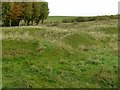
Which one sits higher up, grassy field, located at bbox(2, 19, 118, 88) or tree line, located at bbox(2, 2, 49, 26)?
tree line, located at bbox(2, 2, 49, 26)

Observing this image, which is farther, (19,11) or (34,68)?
(19,11)

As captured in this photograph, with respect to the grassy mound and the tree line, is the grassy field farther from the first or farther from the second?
the tree line

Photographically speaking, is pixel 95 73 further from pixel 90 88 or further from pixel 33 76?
pixel 33 76

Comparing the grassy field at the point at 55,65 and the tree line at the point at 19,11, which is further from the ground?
the tree line at the point at 19,11

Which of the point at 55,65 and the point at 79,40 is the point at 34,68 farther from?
the point at 79,40

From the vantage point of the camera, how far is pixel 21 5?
239 ft

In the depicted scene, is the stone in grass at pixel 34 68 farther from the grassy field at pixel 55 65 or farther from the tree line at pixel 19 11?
the tree line at pixel 19 11

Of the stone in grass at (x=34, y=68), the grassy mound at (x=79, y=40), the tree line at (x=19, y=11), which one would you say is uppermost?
the tree line at (x=19, y=11)

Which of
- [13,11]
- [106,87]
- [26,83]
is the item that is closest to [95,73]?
[106,87]

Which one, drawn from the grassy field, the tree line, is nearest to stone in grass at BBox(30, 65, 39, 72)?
the grassy field

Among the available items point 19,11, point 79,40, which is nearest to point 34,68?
point 79,40

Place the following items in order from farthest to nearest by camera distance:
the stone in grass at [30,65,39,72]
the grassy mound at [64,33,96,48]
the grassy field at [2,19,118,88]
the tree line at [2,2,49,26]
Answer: the tree line at [2,2,49,26] → the grassy mound at [64,33,96,48] → the stone in grass at [30,65,39,72] → the grassy field at [2,19,118,88]

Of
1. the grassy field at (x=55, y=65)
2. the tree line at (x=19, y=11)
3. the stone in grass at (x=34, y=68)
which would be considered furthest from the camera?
the tree line at (x=19, y=11)

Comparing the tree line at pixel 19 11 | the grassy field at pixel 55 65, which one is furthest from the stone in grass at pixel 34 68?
the tree line at pixel 19 11
